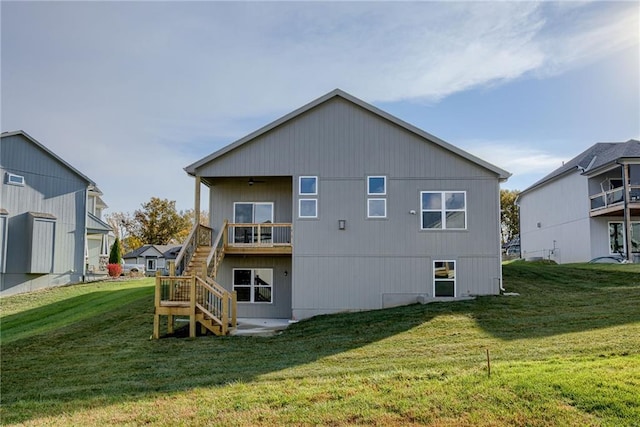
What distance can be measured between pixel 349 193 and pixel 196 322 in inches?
248

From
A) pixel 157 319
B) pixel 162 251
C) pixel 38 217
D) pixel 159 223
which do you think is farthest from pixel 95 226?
pixel 159 223

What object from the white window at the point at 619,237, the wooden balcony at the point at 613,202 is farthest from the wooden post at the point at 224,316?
the white window at the point at 619,237

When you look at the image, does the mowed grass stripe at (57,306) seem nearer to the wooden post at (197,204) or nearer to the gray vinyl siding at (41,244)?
the gray vinyl siding at (41,244)

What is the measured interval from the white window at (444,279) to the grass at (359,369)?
4.23 feet

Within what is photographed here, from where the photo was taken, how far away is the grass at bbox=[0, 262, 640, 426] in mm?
5324

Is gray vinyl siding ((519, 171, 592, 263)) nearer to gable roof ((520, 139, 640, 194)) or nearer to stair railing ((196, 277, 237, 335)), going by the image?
gable roof ((520, 139, 640, 194))

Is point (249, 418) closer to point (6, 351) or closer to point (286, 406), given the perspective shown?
point (286, 406)

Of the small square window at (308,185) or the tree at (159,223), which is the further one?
the tree at (159,223)

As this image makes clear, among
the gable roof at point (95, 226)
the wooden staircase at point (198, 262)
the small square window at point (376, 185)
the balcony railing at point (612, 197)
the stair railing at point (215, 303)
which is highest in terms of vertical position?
the balcony railing at point (612, 197)

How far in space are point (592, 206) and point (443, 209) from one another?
44.5 ft

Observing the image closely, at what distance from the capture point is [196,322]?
43.4ft

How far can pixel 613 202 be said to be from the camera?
22766 mm

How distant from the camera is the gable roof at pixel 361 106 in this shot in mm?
15164

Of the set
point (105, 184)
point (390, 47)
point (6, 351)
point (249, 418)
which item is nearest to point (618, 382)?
point (249, 418)
